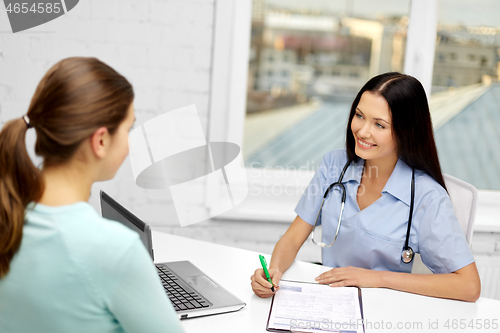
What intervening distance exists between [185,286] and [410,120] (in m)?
0.80

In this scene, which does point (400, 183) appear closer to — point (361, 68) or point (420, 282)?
point (420, 282)

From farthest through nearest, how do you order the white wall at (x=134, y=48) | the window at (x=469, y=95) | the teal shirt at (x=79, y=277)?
the window at (x=469, y=95), the white wall at (x=134, y=48), the teal shirt at (x=79, y=277)

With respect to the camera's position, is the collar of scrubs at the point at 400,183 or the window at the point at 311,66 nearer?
the collar of scrubs at the point at 400,183

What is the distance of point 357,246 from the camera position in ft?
4.66

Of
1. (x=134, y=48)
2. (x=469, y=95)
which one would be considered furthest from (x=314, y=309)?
(x=469, y=95)

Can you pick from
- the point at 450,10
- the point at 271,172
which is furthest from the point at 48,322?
the point at 450,10

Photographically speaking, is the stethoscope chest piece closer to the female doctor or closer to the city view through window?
the female doctor

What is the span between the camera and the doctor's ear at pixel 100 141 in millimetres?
715

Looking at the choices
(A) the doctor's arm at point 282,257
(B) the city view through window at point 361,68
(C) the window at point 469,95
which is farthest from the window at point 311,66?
(A) the doctor's arm at point 282,257

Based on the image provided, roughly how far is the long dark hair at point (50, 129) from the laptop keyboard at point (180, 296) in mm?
436

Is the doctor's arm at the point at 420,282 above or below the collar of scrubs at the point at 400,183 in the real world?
below

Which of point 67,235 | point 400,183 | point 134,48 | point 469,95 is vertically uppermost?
point 134,48

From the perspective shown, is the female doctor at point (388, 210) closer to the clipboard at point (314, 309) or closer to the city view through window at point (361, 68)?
the clipboard at point (314, 309)

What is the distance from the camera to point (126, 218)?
1041 millimetres
